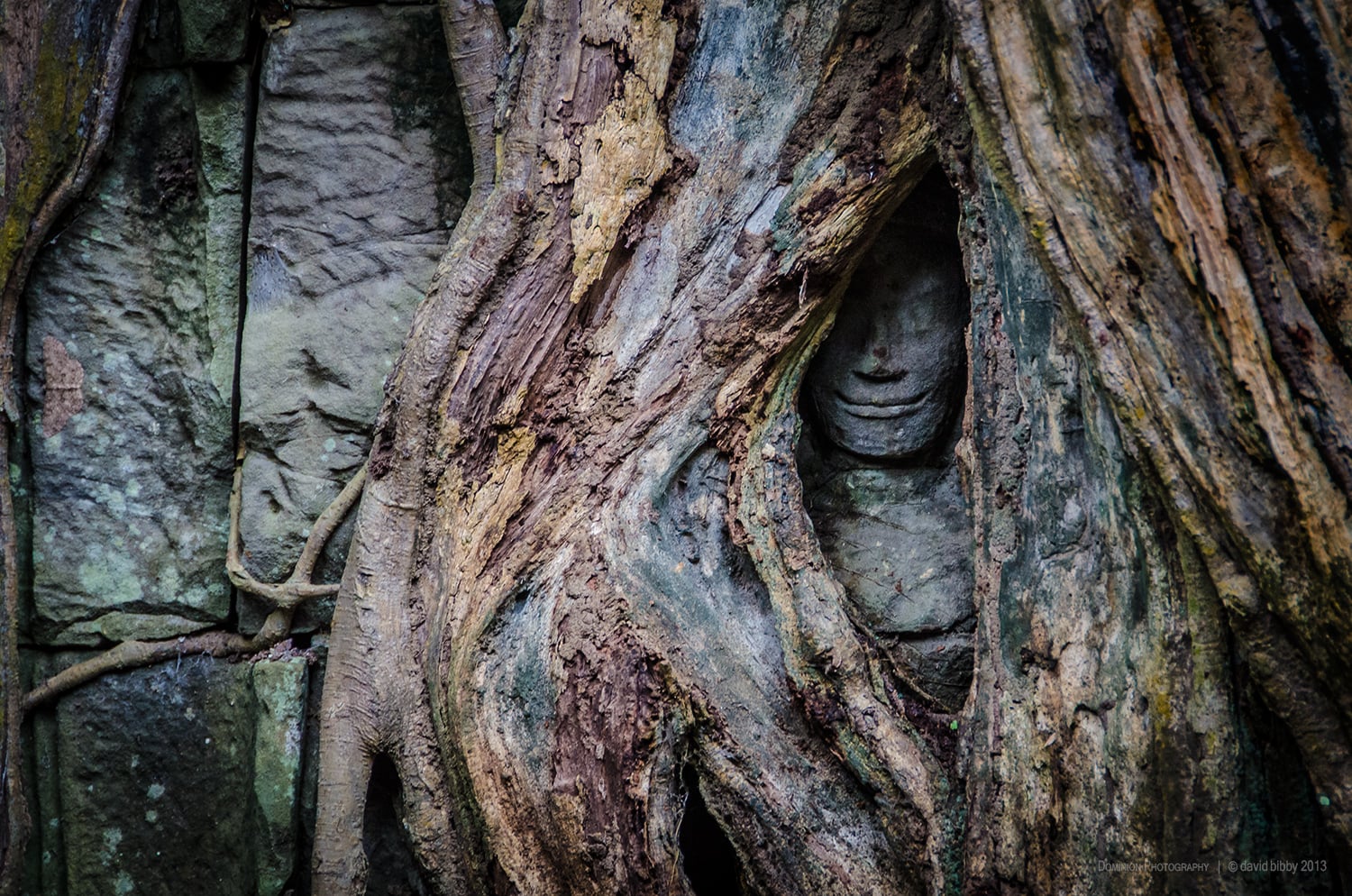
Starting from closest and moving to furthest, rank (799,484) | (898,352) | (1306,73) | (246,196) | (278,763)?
1. (1306,73)
2. (799,484)
3. (898,352)
4. (278,763)
5. (246,196)

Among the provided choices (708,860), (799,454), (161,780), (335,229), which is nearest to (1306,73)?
(799,454)

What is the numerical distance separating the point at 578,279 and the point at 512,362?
16 cm

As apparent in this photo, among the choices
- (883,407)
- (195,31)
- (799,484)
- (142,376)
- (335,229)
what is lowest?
(799,484)

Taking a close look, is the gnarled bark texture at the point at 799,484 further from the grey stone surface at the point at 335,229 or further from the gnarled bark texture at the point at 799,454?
the grey stone surface at the point at 335,229

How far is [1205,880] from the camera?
0.94 m

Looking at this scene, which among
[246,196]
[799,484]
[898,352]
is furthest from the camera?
[246,196]

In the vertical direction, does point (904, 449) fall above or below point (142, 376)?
below

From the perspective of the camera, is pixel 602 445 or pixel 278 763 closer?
pixel 602 445

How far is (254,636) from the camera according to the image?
161 centimetres

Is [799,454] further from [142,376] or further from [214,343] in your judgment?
[142,376]

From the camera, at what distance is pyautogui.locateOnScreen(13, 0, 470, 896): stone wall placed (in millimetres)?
1574

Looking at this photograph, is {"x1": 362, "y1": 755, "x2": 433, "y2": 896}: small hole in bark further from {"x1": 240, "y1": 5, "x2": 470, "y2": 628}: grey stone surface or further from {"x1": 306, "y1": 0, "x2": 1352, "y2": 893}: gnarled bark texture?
{"x1": 240, "y1": 5, "x2": 470, "y2": 628}: grey stone surface

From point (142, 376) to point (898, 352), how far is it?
1.33m

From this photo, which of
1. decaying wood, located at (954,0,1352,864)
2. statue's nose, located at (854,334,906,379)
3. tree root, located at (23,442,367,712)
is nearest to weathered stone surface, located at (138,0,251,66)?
tree root, located at (23,442,367,712)
